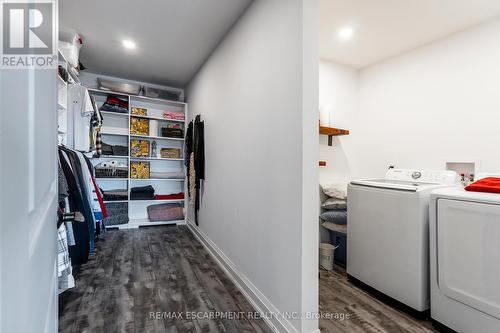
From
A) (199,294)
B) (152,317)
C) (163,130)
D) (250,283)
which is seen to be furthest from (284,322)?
(163,130)

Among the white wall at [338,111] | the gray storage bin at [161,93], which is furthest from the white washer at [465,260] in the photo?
the gray storage bin at [161,93]

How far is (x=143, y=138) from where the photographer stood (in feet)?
13.7

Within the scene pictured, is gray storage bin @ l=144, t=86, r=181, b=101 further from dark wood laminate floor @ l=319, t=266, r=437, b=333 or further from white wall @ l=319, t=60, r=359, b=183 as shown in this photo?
dark wood laminate floor @ l=319, t=266, r=437, b=333

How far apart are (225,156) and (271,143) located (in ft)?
2.92

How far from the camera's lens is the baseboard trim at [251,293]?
154cm

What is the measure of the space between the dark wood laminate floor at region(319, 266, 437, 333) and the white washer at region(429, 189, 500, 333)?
0.20 m

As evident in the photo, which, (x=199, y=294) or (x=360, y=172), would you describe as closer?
(x=199, y=294)

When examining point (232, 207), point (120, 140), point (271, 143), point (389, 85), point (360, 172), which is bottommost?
point (232, 207)

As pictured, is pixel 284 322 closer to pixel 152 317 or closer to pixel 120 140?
pixel 152 317

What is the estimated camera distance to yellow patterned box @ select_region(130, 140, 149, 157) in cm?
401

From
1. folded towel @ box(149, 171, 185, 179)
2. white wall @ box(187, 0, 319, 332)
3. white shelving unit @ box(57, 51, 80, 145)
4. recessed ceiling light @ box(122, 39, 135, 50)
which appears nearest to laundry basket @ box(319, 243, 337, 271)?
white wall @ box(187, 0, 319, 332)

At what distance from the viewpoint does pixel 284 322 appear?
1.53 m

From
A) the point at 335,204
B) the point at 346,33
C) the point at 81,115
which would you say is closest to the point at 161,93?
the point at 81,115

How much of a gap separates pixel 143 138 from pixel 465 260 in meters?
4.33
